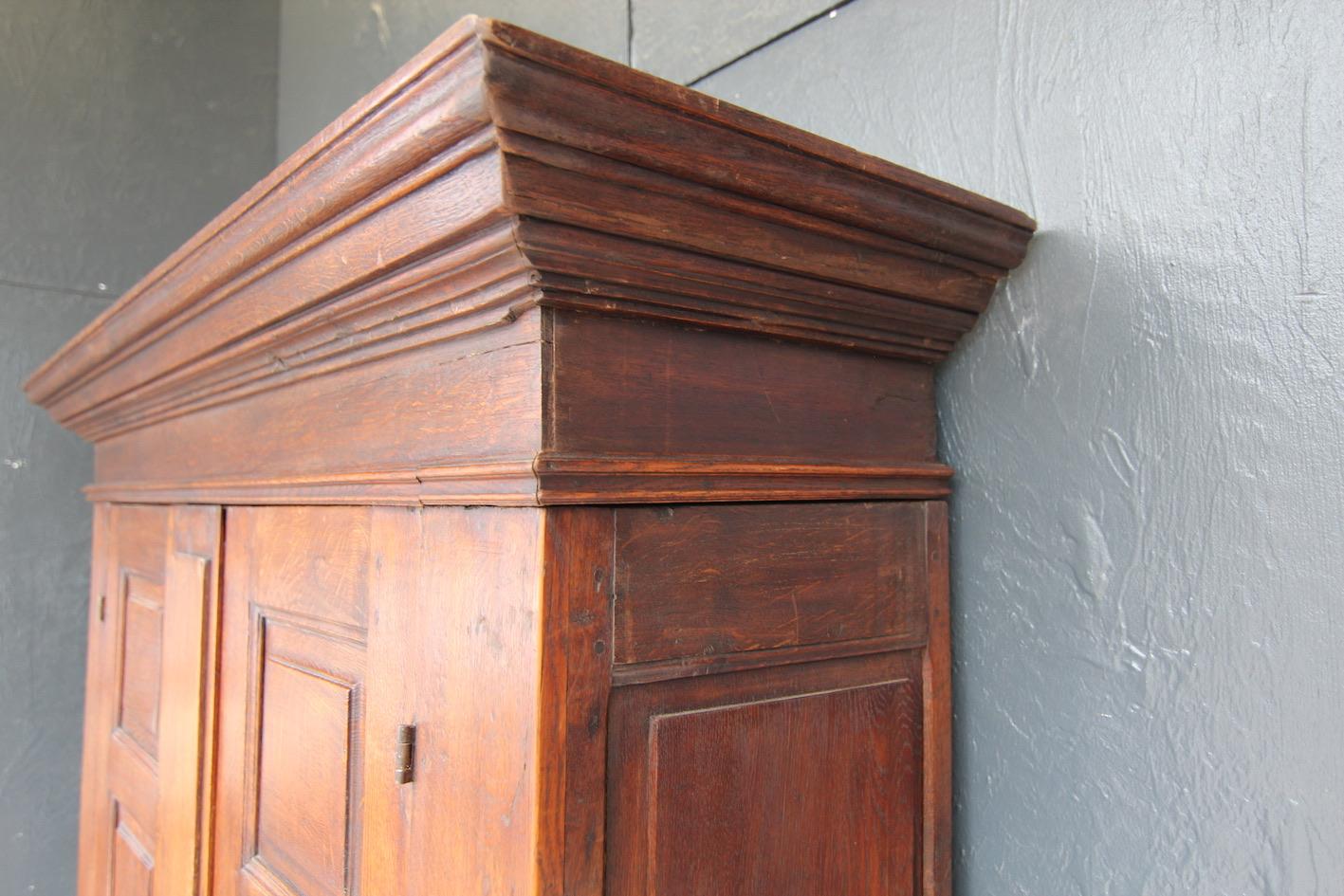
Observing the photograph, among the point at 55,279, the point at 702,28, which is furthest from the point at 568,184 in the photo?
the point at 55,279

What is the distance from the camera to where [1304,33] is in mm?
649

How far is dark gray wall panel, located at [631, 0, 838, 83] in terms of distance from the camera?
1.05m

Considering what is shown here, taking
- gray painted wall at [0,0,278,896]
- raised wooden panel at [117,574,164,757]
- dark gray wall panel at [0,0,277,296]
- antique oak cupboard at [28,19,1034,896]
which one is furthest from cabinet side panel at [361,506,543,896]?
dark gray wall panel at [0,0,277,296]

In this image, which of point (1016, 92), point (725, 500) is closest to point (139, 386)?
point (725, 500)

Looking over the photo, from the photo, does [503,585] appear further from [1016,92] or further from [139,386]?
[139,386]

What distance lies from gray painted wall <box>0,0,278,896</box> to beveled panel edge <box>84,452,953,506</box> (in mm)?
1353

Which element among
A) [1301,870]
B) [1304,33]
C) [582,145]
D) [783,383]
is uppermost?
[1304,33]

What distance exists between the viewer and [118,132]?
2.04m

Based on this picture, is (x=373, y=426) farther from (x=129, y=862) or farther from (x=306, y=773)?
(x=129, y=862)

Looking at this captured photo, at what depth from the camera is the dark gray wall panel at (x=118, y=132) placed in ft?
6.25

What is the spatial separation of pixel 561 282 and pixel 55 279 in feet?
6.14

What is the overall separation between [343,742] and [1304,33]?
0.90 meters

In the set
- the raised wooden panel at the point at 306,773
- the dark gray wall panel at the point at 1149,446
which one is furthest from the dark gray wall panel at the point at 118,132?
the dark gray wall panel at the point at 1149,446

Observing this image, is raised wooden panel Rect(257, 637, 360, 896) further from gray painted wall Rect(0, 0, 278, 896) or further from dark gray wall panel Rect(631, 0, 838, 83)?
gray painted wall Rect(0, 0, 278, 896)
